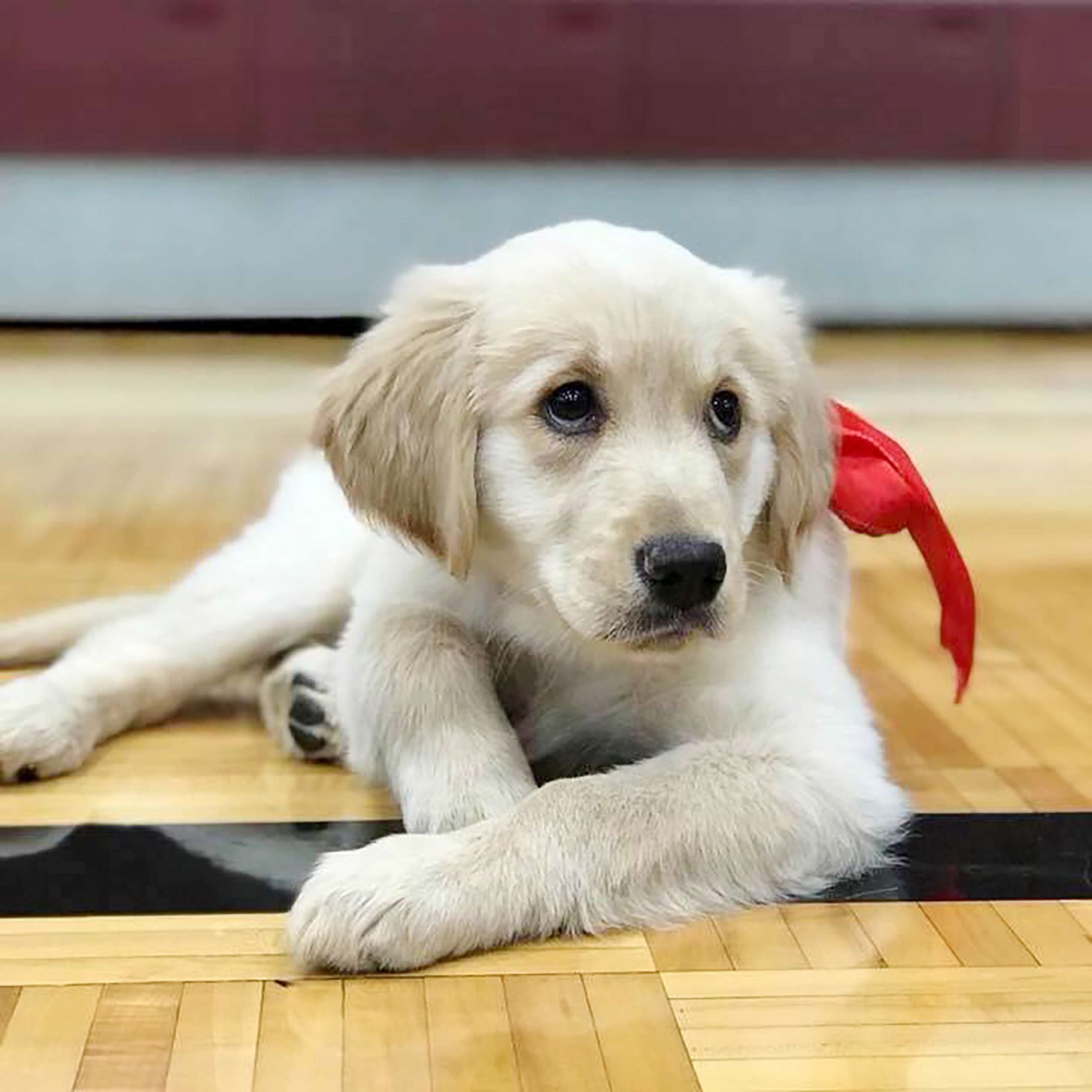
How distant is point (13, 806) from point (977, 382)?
340 cm

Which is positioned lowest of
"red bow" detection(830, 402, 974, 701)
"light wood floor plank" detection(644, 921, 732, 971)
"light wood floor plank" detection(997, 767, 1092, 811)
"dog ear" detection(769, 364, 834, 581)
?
"light wood floor plank" detection(997, 767, 1092, 811)

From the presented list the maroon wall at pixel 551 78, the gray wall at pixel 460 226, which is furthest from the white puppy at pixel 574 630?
the maroon wall at pixel 551 78

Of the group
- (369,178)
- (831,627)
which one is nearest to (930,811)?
(831,627)

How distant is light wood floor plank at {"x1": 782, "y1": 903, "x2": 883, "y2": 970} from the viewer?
134cm

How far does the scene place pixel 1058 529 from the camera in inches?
119

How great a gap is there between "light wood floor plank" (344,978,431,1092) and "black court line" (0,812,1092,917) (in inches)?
7.1

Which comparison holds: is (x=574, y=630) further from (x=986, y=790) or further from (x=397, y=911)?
(x=986, y=790)

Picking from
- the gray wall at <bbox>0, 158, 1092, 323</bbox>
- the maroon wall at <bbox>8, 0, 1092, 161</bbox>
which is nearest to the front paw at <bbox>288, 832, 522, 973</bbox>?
the gray wall at <bbox>0, 158, 1092, 323</bbox>

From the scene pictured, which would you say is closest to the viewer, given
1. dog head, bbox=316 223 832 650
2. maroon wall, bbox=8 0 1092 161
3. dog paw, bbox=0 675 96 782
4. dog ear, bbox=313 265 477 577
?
dog head, bbox=316 223 832 650

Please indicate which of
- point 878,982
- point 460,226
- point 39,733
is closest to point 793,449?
point 878,982

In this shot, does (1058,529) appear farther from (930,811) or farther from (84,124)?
(84,124)

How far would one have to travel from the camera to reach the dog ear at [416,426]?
1573mm

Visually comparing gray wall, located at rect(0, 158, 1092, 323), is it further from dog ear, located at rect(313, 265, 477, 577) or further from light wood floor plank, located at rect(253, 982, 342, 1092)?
light wood floor plank, located at rect(253, 982, 342, 1092)

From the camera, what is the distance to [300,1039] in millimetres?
1190
